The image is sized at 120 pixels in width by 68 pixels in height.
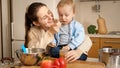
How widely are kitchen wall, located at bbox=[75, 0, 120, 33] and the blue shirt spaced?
1.83m

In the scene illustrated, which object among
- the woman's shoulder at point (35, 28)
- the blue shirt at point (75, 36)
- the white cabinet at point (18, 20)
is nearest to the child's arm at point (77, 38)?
the blue shirt at point (75, 36)

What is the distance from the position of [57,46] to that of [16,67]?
391 millimetres

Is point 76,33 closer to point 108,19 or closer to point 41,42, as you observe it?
point 41,42

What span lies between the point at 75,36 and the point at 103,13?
2.06m

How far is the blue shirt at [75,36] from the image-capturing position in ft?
4.72

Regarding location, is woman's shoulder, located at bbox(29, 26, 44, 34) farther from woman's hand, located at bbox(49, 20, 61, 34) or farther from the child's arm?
the child's arm

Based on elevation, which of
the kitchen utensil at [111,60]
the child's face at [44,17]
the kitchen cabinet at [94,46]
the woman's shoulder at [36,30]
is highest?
the child's face at [44,17]

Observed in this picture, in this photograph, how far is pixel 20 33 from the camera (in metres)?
2.79

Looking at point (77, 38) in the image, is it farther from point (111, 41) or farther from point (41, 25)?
point (111, 41)

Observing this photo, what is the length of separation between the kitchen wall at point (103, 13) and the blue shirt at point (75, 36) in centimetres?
183

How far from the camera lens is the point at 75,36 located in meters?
1.51

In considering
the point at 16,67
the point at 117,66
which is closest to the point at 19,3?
the point at 16,67

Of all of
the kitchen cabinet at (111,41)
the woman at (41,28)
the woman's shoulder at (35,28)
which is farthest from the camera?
the kitchen cabinet at (111,41)

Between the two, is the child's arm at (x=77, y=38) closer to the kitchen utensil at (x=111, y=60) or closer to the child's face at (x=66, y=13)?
the child's face at (x=66, y=13)
